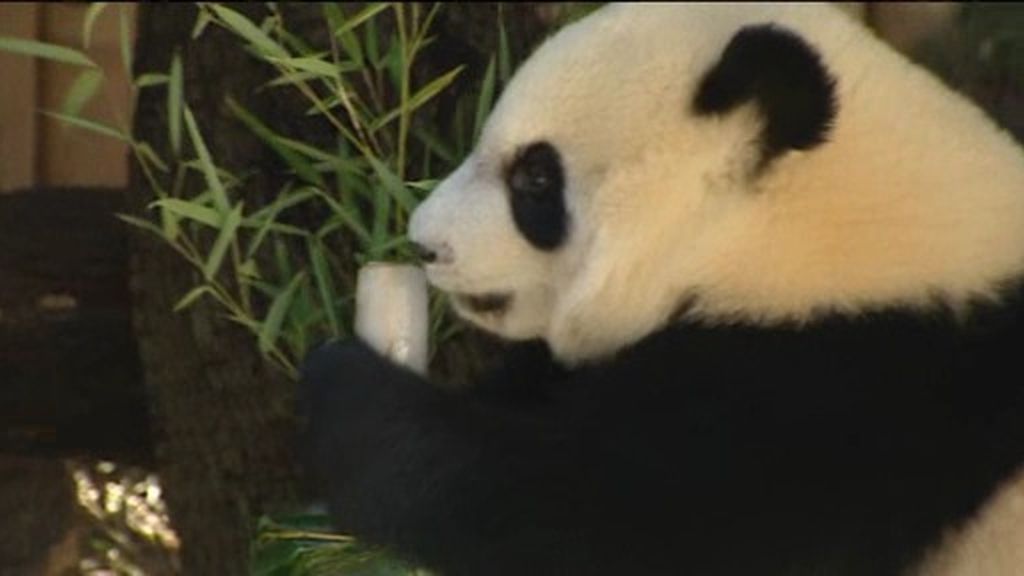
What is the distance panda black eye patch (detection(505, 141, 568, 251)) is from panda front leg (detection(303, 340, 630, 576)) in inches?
6.6

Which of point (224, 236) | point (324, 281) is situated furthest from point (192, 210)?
point (324, 281)

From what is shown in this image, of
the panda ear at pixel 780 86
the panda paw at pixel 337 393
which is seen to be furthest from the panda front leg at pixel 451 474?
the panda ear at pixel 780 86

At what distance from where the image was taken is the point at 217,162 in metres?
2.80

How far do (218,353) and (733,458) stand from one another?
40.8 inches

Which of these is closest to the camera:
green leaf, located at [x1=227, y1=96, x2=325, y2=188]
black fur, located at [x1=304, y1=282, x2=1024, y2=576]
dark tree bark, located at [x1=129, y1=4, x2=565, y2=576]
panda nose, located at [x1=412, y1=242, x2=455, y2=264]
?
black fur, located at [x1=304, y1=282, x2=1024, y2=576]

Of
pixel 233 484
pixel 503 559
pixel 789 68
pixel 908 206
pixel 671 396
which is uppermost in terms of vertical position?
pixel 789 68

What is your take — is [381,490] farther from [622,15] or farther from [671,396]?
[622,15]

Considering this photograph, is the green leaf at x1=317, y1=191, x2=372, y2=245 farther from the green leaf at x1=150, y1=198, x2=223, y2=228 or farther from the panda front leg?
the panda front leg

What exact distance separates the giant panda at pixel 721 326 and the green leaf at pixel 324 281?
0.25 metres

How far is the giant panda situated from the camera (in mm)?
1953

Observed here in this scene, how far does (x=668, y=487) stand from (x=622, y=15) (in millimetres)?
470

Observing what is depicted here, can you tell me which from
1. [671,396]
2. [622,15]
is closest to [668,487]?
[671,396]

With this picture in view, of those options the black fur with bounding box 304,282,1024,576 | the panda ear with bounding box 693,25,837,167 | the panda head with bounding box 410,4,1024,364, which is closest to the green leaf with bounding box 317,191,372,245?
the panda head with bounding box 410,4,1024,364

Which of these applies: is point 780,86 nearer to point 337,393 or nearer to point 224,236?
point 337,393
